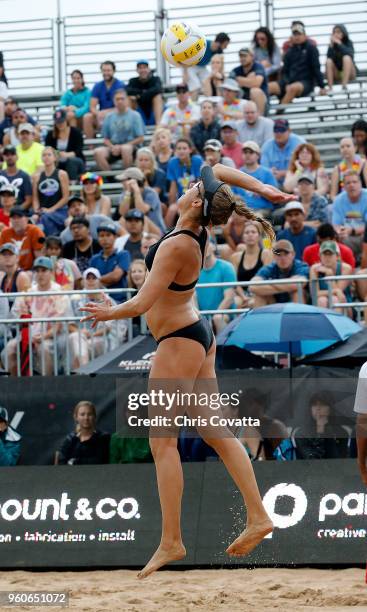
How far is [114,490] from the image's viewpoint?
10969 mm

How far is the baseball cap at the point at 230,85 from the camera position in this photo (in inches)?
678

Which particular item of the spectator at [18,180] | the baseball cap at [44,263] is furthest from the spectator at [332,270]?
the spectator at [18,180]

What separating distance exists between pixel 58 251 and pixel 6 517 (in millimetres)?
3968

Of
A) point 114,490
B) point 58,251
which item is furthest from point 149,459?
point 58,251

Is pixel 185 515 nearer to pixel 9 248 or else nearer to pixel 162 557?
pixel 162 557

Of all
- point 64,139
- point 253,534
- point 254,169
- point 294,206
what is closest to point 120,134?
point 64,139

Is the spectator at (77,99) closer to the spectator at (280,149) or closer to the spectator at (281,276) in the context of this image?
the spectator at (280,149)

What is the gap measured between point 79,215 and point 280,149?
9.35ft

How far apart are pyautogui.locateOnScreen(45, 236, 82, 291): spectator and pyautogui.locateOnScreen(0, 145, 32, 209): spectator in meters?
2.71

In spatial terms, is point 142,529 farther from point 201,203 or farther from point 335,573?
point 201,203

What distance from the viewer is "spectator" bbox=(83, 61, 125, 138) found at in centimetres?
1891

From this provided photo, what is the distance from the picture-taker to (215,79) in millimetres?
18109

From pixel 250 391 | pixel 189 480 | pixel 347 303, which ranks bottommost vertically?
pixel 189 480

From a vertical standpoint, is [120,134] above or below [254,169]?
above
